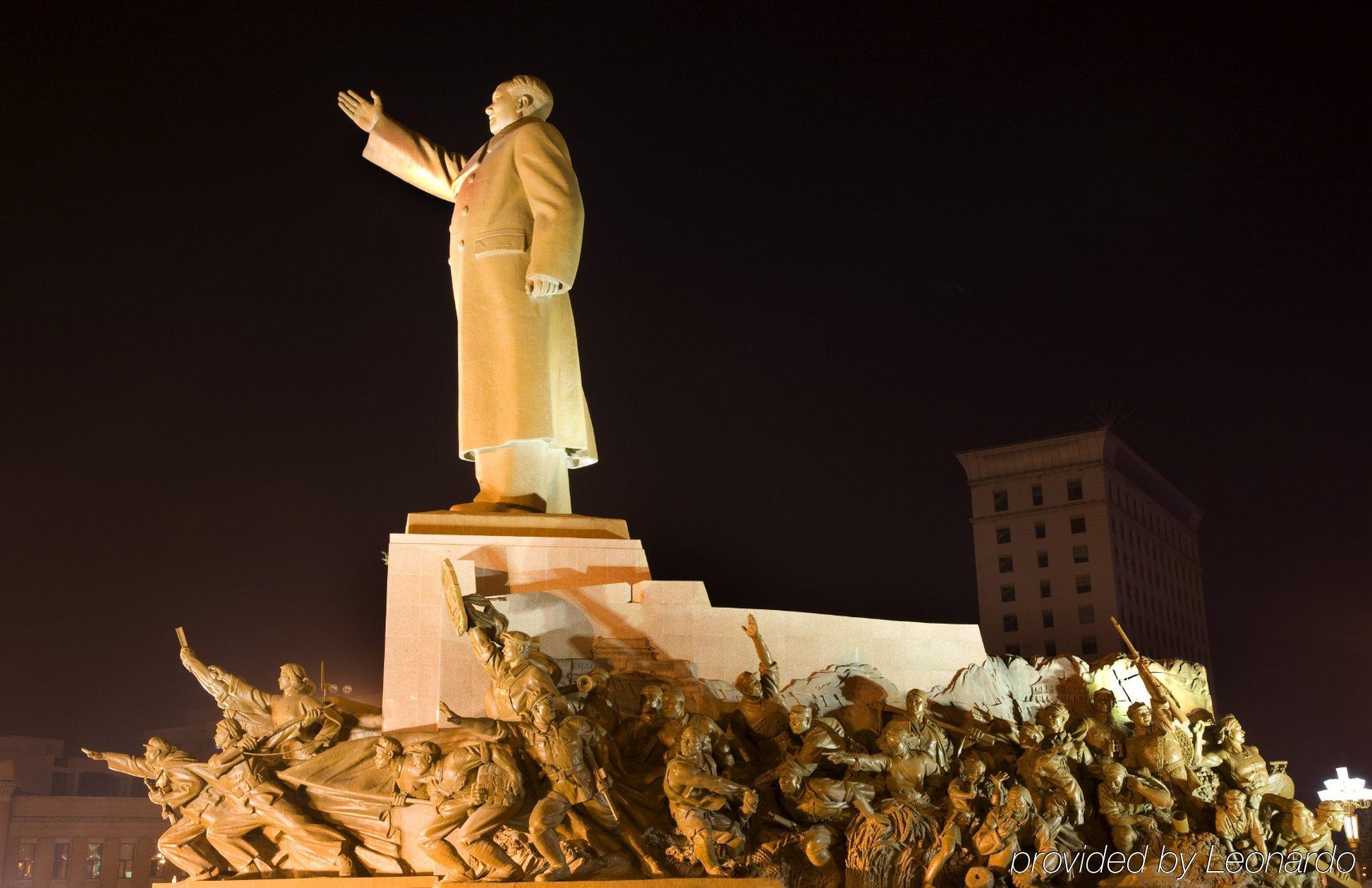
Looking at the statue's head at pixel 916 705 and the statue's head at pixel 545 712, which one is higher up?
the statue's head at pixel 916 705

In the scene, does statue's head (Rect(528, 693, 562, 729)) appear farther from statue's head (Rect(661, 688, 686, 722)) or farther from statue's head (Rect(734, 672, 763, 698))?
statue's head (Rect(734, 672, 763, 698))

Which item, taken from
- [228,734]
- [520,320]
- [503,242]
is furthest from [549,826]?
[503,242]

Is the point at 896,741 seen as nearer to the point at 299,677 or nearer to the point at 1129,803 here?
the point at 1129,803

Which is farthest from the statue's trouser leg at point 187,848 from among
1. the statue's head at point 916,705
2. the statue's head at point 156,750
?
the statue's head at point 916,705

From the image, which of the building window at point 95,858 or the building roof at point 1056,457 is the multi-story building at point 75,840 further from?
the building roof at point 1056,457

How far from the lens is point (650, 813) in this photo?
1135 cm

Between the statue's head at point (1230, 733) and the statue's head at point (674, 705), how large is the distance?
6.83m

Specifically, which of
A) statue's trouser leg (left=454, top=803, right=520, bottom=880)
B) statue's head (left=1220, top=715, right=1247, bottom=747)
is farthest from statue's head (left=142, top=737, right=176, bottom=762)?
statue's head (left=1220, top=715, right=1247, bottom=747)

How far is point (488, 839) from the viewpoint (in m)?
10.7

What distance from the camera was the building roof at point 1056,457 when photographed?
196 feet

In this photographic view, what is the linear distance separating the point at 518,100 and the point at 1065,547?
49.1 meters

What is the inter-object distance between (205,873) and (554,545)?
13.8 feet

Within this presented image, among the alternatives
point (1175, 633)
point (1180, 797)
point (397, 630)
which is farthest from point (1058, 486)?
point (397, 630)

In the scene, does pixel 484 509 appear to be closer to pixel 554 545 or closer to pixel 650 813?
pixel 554 545
